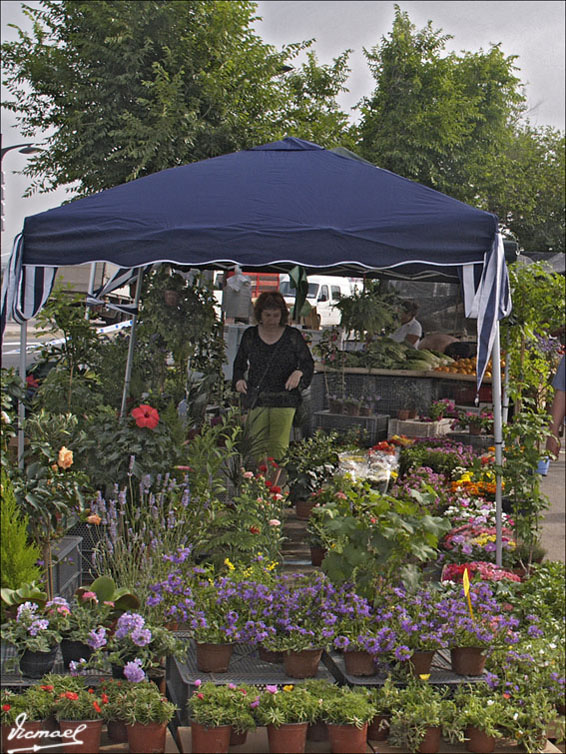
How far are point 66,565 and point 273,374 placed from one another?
2.81 metres

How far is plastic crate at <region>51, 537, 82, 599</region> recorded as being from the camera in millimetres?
3615

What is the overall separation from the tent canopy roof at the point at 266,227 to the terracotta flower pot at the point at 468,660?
2.29 metres

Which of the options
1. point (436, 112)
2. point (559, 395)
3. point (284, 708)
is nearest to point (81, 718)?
point (284, 708)

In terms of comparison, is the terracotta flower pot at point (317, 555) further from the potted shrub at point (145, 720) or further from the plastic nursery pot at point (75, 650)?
the potted shrub at point (145, 720)

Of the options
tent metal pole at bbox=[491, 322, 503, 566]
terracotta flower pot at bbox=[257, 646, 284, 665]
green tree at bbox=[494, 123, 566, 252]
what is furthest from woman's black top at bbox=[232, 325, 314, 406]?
green tree at bbox=[494, 123, 566, 252]

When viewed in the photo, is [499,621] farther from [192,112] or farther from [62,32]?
[62,32]

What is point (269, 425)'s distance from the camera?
6281mm

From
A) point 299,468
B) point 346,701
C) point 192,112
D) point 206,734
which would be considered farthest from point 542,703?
point 192,112

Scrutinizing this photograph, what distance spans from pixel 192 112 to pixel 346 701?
475 inches

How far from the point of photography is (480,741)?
2613 millimetres

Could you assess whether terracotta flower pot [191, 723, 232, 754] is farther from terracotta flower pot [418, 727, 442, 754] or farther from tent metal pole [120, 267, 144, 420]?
tent metal pole [120, 267, 144, 420]

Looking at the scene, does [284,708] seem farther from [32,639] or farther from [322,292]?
[322,292]

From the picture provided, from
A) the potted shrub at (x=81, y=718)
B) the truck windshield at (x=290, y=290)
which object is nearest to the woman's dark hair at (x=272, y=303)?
the potted shrub at (x=81, y=718)

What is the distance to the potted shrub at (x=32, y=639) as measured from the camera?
2652 millimetres
